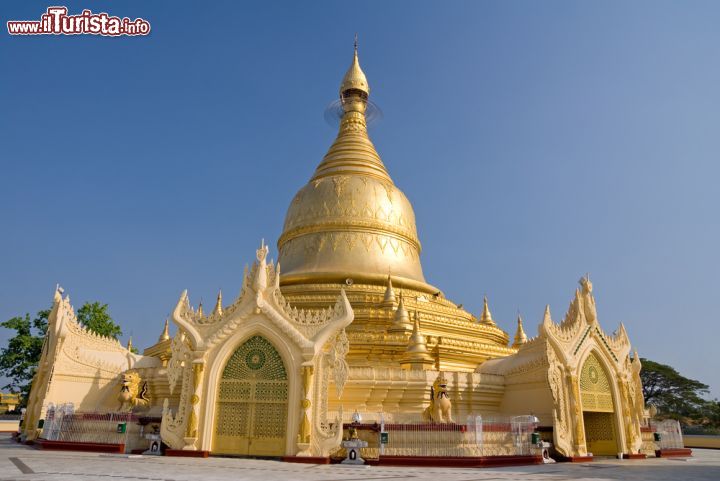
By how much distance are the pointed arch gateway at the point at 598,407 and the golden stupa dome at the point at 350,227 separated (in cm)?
974

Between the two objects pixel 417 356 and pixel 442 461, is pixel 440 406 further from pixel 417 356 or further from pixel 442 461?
pixel 417 356

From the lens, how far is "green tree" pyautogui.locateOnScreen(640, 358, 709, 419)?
151 feet

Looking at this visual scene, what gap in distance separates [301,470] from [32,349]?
2493 cm

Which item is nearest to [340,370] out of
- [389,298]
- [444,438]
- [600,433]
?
[444,438]

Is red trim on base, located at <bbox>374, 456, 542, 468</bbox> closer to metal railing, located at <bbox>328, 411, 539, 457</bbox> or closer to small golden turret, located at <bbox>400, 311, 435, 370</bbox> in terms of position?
metal railing, located at <bbox>328, 411, 539, 457</bbox>

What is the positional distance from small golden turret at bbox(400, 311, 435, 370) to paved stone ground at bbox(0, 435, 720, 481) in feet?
18.3

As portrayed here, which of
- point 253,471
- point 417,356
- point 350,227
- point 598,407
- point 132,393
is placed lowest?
point 253,471

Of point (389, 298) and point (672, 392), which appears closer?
point (389, 298)

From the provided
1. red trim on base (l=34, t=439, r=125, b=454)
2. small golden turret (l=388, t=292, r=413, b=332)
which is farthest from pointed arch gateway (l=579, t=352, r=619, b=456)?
red trim on base (l=34, t=439, r=125, b=454)

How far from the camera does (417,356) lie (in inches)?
749

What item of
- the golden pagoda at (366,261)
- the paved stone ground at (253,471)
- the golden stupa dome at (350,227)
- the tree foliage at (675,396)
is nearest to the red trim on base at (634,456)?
the paved stone ground at (253,471)

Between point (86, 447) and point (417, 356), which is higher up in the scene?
point (417, 356)

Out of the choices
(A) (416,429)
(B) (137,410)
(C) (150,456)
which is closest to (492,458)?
(A) (416,429)

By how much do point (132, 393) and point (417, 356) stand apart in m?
9.19
